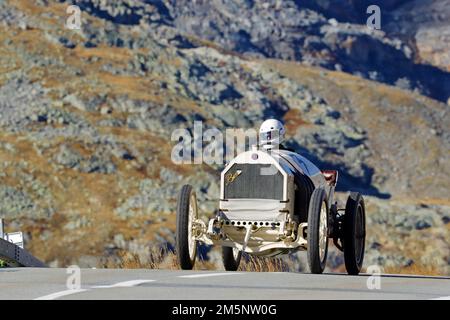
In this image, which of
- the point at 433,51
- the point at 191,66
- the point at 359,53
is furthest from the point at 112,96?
the point at 433,51

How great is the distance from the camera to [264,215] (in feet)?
48.7

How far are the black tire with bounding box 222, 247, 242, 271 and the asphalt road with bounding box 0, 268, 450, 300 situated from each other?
2569mm

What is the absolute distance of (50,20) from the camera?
342ft

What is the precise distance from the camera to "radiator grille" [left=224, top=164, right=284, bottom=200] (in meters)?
15.0

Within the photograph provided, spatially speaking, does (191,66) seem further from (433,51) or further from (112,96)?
(433,51)

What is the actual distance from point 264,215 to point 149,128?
75.5 meters

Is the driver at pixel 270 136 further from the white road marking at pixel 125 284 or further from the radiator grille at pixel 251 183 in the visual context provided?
the white road marking at pixel 125 284

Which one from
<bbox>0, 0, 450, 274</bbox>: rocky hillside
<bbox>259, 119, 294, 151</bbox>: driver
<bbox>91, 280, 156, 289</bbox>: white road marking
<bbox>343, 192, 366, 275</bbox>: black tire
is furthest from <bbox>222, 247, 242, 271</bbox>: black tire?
<bbox>0, 0, 450, 274</bbox>: rocky hillside

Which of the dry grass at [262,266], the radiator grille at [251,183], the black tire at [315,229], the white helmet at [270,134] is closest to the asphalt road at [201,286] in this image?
the black tire at [315,229]

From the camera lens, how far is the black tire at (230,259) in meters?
16.6

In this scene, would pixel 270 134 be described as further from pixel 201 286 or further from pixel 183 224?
pixel 201 286

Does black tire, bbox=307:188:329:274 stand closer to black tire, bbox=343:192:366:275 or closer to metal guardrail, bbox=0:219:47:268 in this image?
black tire, bbox=343:192:366:275

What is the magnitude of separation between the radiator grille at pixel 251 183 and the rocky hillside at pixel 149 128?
169ft
